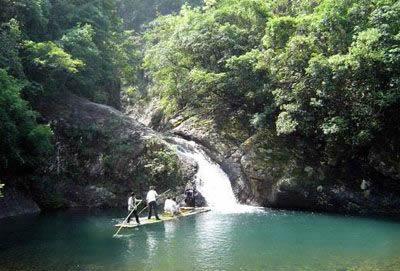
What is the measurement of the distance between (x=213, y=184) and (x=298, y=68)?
8774mm

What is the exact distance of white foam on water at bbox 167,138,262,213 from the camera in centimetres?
2622

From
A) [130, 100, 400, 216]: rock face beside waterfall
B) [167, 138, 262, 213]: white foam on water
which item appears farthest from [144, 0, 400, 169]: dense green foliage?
[167, 138, 262, 213]: white foam on water

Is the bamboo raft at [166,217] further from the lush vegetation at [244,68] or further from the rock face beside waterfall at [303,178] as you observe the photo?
the lush vegetation at [244,68]

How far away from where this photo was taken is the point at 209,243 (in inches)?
647

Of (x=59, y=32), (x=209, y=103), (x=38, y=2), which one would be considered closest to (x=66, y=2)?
(x=59, y=32)

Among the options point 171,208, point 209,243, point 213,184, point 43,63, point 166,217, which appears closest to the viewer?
point 209,243

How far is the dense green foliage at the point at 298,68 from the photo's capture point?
21609 mm

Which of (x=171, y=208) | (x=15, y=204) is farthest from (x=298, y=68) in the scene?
(x=15, y=204)

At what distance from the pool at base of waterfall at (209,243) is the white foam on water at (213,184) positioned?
10.2 feet

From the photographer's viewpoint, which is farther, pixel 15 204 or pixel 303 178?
pixel 303 178

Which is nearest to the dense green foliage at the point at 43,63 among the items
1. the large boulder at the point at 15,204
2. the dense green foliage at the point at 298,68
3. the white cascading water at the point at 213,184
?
the large boulder at the point at 15,204

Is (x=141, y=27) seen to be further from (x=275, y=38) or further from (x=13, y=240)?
(x=13, y=240)

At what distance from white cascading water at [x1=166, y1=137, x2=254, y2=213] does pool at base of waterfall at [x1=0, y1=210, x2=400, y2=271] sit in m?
3.15

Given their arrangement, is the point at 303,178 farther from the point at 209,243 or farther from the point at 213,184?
the point at 209,243
